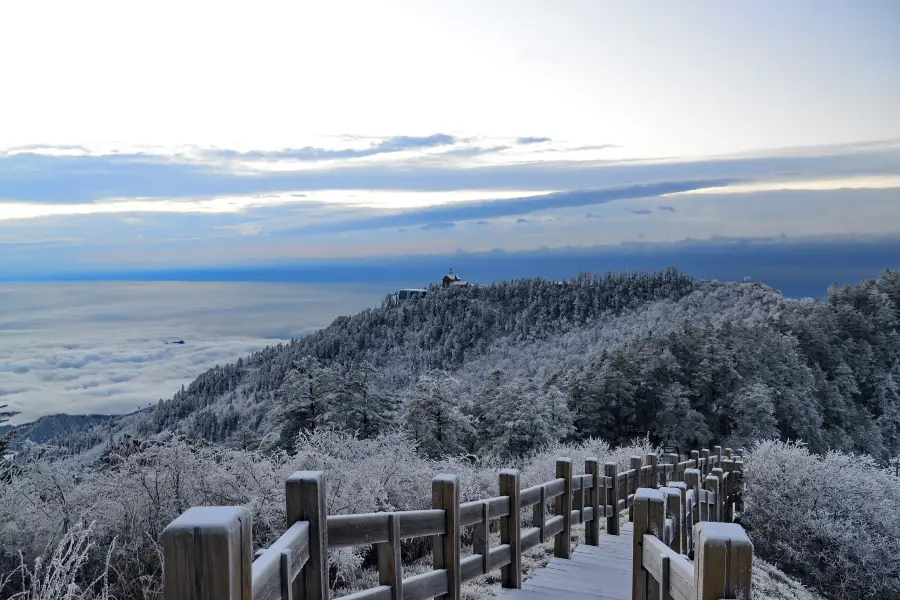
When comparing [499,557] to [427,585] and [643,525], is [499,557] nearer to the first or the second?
[427,585]

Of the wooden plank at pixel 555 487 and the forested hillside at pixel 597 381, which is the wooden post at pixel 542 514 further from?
the forested hillside at pixel 597 381

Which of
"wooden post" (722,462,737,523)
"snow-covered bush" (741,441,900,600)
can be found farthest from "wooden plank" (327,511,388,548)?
"wooden post" (722,462,737,523)

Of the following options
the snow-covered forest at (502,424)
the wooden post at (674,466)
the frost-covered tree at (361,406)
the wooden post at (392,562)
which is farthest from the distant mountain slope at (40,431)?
the wooden post at (674,466)

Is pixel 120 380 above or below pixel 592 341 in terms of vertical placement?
above

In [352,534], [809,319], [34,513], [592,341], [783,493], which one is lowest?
[592,341]

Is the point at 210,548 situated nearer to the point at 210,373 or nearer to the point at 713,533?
the point at 713,533

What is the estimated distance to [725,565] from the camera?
2.04 metres

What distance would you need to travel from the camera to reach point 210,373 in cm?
14575

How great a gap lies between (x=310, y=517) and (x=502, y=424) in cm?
3257

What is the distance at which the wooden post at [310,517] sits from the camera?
3264 millimetres

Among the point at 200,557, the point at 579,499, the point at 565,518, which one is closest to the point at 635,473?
the point at 579,499

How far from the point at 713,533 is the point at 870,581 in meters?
14.0

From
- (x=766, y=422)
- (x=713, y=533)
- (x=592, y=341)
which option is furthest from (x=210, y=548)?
(x=592, y=341)

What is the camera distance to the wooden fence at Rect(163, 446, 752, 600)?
1.71 m
